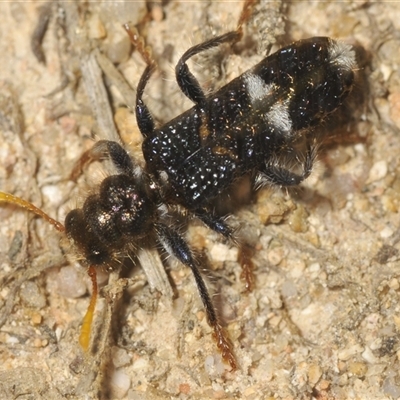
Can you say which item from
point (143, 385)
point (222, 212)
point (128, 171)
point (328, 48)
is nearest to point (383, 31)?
point (328, 48)

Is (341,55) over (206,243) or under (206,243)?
over

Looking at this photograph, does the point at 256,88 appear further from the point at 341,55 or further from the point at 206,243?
the point at 206,243

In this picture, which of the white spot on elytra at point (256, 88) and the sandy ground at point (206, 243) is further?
the sandy ground at point (206, 243)

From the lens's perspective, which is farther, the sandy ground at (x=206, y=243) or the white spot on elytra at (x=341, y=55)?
the sandy ground at (x=206, y=243)

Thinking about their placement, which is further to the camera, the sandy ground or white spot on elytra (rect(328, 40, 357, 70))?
the sandy ground

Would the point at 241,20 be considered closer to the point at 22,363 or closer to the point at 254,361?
the point at 254,361

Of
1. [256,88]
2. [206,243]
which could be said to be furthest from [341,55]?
[206,243]

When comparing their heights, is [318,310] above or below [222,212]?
below

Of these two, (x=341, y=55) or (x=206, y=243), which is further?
(x=206, y=243)
